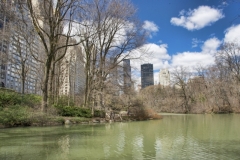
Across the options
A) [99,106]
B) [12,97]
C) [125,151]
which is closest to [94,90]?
[99,106]

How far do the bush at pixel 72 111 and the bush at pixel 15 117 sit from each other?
4053 millimetres

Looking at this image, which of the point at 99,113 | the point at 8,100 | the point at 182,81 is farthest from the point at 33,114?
the point at 182,81

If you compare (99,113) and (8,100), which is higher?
(8,100)

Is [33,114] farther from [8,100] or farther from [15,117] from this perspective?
[8,100]

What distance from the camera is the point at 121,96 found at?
21594 millimetres

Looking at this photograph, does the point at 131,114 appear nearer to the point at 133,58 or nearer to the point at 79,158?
the point at 133,58

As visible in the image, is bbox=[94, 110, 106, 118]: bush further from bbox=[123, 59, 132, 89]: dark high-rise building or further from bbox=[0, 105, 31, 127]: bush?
bbox=[0, 105, 31, 127]: bush

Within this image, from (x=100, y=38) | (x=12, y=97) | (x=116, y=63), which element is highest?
(x=100, y=38)

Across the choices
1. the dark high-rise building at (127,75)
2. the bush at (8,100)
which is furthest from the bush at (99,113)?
the bush at (8,100)

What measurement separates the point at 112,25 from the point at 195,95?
3062cm

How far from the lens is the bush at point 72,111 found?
54.6 ft

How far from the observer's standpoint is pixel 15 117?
1159 centimetres

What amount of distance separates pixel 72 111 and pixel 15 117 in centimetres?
614

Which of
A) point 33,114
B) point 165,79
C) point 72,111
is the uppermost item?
point 165,79
